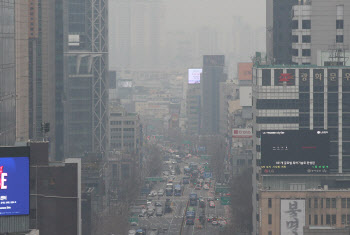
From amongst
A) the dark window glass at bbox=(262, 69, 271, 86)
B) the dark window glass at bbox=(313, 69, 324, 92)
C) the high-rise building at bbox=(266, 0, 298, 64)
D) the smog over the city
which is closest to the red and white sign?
the smog over the city

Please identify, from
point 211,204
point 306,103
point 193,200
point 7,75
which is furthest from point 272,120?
point 193,200

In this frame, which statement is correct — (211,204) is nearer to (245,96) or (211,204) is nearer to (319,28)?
(245,96)

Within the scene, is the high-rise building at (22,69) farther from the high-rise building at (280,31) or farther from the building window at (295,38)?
the building window at (295,38)

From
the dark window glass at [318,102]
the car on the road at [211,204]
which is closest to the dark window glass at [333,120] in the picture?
the dark window glass at [318,102]

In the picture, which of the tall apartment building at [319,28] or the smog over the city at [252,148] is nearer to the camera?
the smog over the city at [252,148]

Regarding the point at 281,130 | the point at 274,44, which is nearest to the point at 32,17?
the point at 274,44

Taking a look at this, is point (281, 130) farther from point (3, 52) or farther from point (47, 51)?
point (3, 52)
